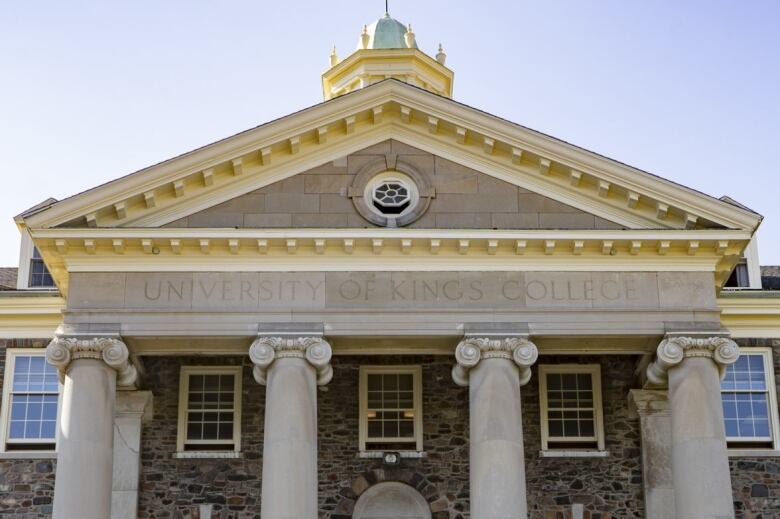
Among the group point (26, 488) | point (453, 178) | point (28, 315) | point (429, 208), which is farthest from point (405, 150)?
point (26, 488)

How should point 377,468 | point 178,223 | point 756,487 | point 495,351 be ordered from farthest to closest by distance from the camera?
point 756,487, point 377,468, point 178,223, point 495,351

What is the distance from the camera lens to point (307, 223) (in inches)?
1136

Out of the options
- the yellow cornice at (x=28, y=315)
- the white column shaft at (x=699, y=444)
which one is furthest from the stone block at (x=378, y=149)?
the yellow cornice at (x=28, y=315)

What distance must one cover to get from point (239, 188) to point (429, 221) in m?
3.80

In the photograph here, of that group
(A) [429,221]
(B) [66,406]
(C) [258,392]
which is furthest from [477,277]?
(B) [66,406]

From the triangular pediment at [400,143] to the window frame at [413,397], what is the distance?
503 cm

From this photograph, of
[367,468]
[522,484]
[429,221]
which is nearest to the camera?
[522,484]

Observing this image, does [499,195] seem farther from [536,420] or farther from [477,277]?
[536,420]

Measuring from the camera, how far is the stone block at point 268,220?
2886cm

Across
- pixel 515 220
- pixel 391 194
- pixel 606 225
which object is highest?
pixel 391 194

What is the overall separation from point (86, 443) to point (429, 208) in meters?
7.90

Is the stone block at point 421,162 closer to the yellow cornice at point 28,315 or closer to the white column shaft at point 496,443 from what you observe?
the white column shaft at point 496,443

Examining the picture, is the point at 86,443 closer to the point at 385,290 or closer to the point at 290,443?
the point at 290,443

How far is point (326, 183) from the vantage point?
→ 95.9ft
